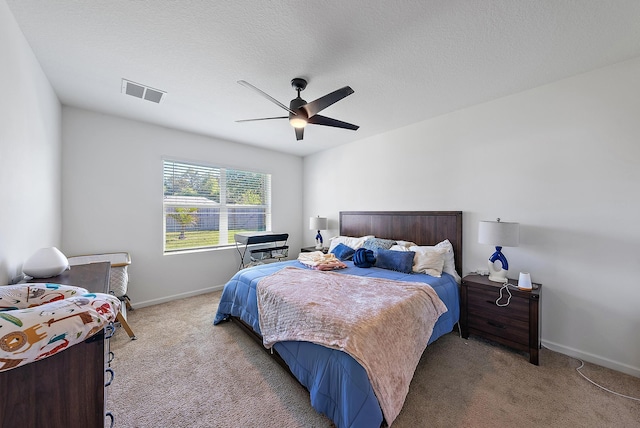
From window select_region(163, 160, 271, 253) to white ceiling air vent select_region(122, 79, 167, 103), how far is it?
114cm

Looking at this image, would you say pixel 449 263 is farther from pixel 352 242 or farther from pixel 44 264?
pixel 44 264

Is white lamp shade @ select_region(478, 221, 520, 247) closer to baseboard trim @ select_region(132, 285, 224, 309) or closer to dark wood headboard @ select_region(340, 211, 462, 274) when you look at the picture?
dark wood headboard @ select_region(340, 211, 462, 274)

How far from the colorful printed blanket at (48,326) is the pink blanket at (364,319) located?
1117 mm

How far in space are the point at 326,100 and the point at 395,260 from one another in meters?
1.92

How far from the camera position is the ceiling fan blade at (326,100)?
6.25 feet

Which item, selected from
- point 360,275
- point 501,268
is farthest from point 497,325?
point 360,275

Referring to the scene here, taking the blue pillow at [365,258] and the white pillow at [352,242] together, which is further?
the white pillow at [352,242]

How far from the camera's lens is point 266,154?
4.68 m

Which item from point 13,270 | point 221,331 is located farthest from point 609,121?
point 13,270

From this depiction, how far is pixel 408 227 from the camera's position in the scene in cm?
342

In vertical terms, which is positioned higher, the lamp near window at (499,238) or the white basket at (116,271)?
the lamp near window at (499,238)

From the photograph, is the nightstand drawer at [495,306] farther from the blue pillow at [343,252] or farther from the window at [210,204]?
the window at [210,204]

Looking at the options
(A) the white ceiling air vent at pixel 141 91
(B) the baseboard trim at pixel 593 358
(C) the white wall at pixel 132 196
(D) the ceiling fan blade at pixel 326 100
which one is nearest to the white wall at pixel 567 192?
(B) the baseboard trim at pixel 593 358

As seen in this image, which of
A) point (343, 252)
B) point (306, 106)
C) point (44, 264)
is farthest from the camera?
point (343, 252)
